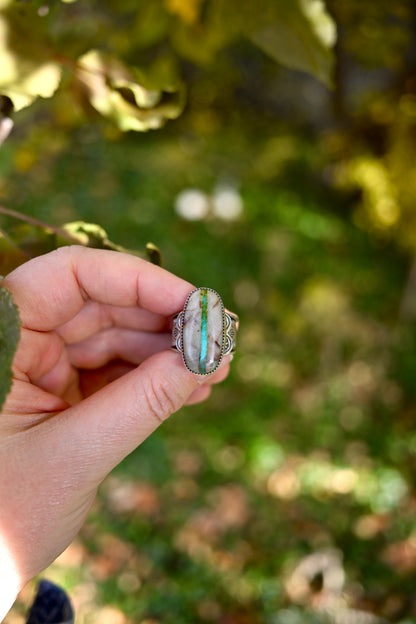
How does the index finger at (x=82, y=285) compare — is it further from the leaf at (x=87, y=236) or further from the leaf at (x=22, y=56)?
the leaf at (x=22, y=56)

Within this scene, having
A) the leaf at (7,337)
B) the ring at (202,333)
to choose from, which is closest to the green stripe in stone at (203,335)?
the ring at (202,333)

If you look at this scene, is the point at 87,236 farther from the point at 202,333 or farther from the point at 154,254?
the point at 202,333

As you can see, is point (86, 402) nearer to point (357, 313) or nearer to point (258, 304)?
point (258, 304)

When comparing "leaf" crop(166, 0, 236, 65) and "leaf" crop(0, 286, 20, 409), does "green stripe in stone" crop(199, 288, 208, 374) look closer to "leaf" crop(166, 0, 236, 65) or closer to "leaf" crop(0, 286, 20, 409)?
A: "leaf" crop(0, 286, 20, 409)

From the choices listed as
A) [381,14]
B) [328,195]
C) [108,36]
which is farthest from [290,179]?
[108,36]

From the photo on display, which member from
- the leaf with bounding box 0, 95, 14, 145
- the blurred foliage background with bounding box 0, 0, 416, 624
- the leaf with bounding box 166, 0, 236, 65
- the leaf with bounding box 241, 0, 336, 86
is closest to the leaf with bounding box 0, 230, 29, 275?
the blurred foliage background with bounding box 0, 0, 416, 624

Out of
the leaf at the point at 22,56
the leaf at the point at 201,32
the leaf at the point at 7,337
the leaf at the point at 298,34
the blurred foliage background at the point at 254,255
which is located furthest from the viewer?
the leaf at the point at 201,32
